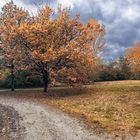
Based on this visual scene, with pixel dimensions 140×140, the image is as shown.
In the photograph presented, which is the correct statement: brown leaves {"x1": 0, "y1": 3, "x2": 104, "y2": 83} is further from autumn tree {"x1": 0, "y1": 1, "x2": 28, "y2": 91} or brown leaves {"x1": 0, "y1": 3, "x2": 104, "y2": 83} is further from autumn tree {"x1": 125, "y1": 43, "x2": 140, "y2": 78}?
autumn tree {"x1": 125, "y1": 43, "x2": 140, "y2": 78}

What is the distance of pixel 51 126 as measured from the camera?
1764 cm

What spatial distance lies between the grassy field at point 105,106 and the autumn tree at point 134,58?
54.0 ft

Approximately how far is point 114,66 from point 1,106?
108 ft

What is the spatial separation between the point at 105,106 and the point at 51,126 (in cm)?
813

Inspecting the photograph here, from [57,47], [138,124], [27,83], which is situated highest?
[57,47]

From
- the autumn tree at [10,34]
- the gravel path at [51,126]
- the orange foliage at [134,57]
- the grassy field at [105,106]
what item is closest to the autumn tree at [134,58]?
the orange foliage at [134,57]

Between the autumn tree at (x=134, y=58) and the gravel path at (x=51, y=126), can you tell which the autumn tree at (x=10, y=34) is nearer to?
the gravel path at (x=51, y=126)

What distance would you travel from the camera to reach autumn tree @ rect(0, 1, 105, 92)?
3409cm

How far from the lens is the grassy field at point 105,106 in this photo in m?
18.7

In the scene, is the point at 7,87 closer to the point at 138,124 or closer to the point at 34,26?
the point at 34,26

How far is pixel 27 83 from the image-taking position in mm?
45562

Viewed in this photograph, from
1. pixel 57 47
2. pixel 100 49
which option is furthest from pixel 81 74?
pixel 100 49

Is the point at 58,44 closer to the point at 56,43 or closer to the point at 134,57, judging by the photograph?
the point at 56,43

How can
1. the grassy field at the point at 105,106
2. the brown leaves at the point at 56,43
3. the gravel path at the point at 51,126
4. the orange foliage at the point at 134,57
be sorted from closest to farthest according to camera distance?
the gravel path at the point at 51,126 < the grassy field at the point at 105,106 < the brown leaves at the point at 56,43 < the orange foliage at the point at 134,57
